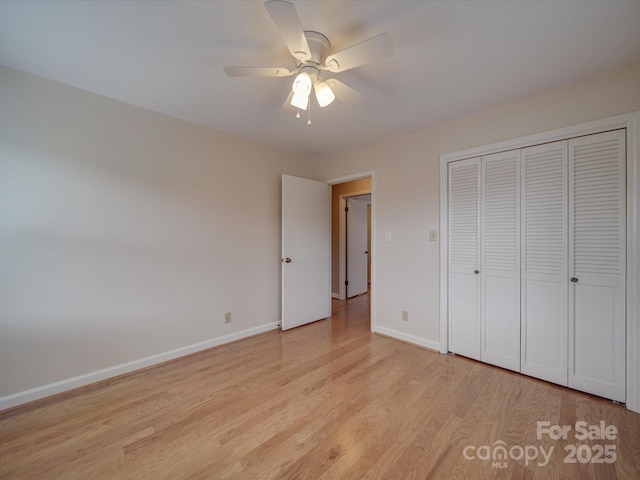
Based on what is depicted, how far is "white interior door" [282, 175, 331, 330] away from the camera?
129 inches

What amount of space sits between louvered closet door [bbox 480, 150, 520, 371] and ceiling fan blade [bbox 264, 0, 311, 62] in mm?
1931

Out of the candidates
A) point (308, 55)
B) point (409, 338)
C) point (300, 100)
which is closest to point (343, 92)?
point (300, 100)

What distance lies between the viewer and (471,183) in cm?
244

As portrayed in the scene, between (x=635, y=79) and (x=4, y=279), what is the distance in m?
4.51

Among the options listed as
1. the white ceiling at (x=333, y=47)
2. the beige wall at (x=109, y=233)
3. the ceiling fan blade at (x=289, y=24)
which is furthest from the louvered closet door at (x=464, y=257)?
the beige wall at (x=109, y=233)

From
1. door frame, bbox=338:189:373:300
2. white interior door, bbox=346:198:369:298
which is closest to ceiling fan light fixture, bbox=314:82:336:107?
door frame, bbox=338:189:373:300

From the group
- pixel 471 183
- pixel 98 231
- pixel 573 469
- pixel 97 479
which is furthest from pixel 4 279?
pixel 471 183

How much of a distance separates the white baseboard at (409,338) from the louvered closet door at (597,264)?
1.03 meters

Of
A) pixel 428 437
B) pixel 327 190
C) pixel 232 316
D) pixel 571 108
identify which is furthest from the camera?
pixel 327 190

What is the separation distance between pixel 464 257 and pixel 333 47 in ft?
6.89

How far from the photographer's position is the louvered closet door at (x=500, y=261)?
2205 mm

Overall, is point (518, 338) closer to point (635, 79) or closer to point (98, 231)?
point (635, 79)

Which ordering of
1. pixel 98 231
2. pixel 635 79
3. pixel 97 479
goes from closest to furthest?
pixel 97 479 → pixel 635 79 → pixel 98 231

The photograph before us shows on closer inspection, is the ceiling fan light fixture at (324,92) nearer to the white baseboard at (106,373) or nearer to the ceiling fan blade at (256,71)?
the ceiling fan blade at (256,71)
